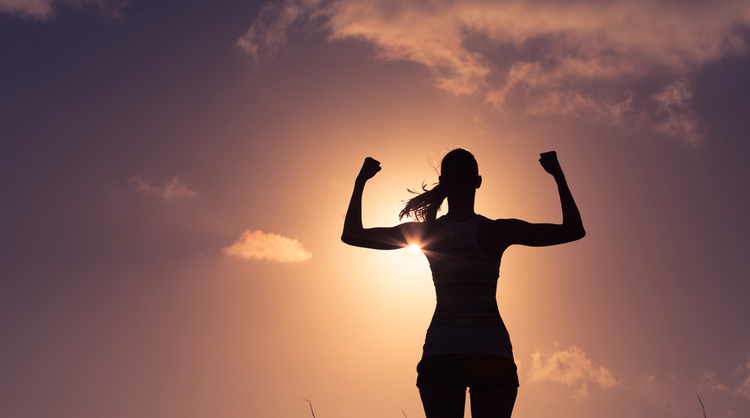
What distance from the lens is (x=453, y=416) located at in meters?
3.42

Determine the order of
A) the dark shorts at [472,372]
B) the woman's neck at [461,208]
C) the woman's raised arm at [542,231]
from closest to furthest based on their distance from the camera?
1. the dark shorts at [472,372]
2. the woman's raised arm at [542,231]
3. the woman's neck at [461,208]

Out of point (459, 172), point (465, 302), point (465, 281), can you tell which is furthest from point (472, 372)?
point (459, 172)

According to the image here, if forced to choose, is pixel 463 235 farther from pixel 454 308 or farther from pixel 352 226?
pixel 352 226

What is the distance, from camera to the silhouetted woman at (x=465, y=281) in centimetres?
341

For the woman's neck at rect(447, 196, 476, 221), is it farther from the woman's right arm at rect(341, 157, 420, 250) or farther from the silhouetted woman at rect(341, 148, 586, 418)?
the woman's right arm at rect(341, 157, 420, 250)

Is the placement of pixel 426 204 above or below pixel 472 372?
above

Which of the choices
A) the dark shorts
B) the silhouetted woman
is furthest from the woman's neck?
the dark shorts

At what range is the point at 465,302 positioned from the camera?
3498mm

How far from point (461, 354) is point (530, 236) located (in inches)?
32.0

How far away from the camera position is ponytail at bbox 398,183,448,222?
401cm

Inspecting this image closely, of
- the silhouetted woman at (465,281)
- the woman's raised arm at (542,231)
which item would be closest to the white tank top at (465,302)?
the silhouetted woman at (465,281)

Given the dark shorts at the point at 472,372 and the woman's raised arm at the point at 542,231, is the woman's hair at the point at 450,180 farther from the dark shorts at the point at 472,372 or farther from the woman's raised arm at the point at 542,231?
the dark shorts at the point at 472,372

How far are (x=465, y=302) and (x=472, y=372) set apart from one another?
0.39 meters

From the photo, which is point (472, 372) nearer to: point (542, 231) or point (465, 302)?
point (465, 302)
